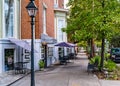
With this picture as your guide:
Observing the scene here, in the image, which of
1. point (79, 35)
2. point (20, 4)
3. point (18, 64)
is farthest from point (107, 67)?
point (20, 4)

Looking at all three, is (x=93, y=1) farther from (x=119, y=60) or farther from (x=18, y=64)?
(x=119, y=60)

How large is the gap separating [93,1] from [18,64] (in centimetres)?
692

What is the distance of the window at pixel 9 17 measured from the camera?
23.2 meters

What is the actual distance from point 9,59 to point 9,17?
3.09 m

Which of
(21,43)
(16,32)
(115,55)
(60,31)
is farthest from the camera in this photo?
(60,31)

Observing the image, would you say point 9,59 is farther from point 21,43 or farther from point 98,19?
point 98,19

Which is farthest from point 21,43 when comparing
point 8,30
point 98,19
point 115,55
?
point 115,55

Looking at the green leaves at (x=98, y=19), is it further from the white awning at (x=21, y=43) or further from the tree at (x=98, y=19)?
the white awning at (x=21, y=43)

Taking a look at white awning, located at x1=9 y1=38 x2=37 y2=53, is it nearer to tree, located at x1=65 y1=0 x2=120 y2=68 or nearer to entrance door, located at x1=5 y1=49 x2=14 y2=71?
entrance door, located at x1=5 y1=49 x2=14 y2=71

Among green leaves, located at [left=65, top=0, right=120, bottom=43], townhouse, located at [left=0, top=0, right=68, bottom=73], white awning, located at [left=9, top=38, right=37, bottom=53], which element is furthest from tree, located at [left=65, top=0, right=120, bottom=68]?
townhouse, located at [left=0, top=0, right=68, bottom=73]

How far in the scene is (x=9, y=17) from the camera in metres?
23.7

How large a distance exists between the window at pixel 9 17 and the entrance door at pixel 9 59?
1.22 metres

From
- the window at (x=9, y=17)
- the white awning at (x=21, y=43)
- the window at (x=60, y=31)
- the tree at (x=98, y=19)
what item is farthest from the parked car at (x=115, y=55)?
the window at (x=9, y=17)

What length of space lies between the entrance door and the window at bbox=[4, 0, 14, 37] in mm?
1216
